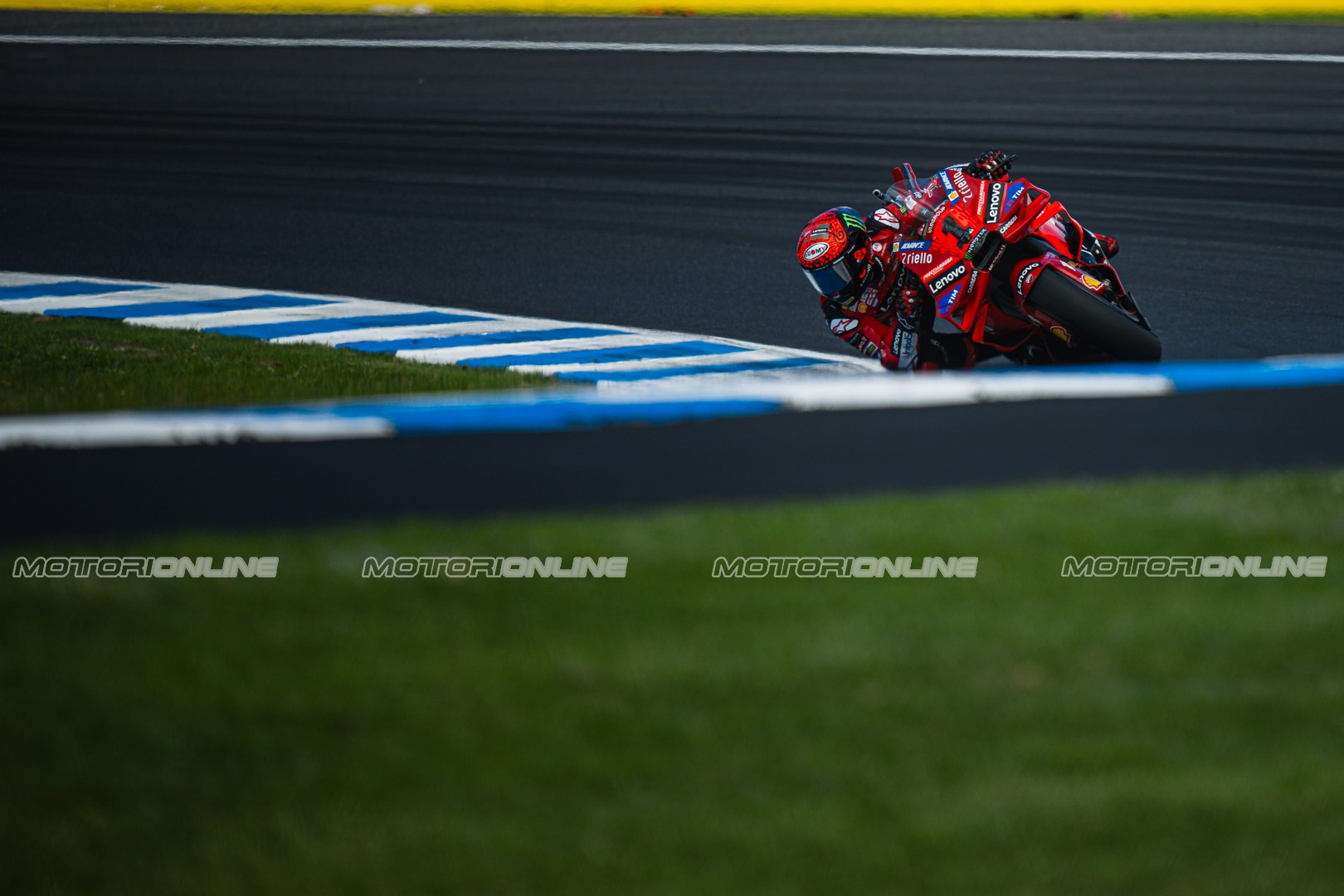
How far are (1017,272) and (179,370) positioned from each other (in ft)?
13.6

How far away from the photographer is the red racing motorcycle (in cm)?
672

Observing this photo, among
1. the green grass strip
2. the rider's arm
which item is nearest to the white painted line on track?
the green grass strip

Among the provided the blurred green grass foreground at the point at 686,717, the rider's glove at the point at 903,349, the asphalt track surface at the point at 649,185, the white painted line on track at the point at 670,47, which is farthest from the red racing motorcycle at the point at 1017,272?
the white painted line on track at the point at 670,47

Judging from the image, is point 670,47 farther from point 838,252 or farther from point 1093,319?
point 1093,319

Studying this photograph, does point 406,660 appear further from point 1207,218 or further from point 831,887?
point 1207,218

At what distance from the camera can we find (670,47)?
16938 millimetres

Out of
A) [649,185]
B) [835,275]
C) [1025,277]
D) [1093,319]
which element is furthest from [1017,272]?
[649,185]

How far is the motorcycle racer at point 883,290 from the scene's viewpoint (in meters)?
7.34

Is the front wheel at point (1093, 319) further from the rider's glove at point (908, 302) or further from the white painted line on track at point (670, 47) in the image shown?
the white painted line on track at point (670, 47)

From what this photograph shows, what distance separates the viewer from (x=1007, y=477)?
4742mm

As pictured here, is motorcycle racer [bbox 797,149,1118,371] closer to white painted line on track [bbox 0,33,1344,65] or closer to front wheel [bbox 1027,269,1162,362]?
front wheel [bbox 1027,269,1162,362]

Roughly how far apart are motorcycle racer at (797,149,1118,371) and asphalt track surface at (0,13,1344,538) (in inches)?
55.9

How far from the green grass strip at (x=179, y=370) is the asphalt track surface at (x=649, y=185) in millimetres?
1647

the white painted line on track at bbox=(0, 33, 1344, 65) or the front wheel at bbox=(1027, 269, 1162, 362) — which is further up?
the white painted line on track at bbox=(0, 33, 1344, 65)
